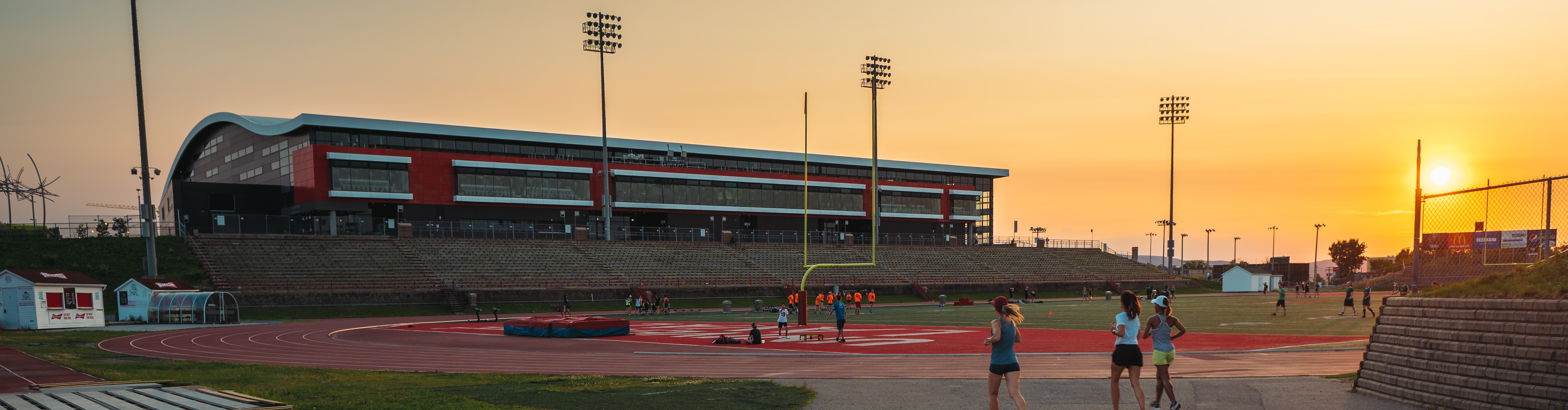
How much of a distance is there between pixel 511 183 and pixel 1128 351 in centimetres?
6395

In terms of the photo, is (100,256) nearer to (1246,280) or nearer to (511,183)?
(511,183)

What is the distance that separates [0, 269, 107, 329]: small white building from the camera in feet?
109

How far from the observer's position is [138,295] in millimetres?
38875

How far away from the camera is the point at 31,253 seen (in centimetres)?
4894

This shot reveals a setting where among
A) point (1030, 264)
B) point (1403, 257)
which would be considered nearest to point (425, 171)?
point (1030, 264)

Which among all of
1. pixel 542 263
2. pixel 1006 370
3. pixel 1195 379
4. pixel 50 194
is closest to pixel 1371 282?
pixel 542 263

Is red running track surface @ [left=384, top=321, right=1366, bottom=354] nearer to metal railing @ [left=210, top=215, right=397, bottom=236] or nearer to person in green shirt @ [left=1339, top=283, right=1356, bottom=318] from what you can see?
person in green shirt @ [left=1339, top=283, right=1356, bottom=318]

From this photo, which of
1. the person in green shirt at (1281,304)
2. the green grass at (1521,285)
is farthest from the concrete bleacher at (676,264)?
the green grass at (1521,285)

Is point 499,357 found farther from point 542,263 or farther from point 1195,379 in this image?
point 542,263

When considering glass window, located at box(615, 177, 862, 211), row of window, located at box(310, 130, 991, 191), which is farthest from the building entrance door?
glass window, located at box(615, 177, 862, 211)

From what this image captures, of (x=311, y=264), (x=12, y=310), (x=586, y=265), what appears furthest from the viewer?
(x=586, y=265)

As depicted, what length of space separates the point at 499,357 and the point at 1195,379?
52.5 feet

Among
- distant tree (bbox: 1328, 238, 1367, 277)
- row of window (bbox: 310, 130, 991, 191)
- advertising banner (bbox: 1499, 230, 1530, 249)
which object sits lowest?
distant tree (bbox: 1328, 238, 1367, 277)

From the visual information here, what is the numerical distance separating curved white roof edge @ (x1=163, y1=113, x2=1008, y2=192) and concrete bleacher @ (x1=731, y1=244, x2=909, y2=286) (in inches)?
475
